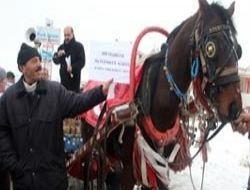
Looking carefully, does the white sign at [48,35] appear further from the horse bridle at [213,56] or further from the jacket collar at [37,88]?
the horse bridle at [213,56]

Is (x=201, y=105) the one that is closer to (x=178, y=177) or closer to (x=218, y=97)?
(x=218, y=97)

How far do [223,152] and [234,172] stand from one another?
86 cm

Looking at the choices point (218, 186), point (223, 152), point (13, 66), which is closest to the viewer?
point (218, 186)

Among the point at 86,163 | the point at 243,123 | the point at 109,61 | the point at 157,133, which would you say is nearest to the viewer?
the point at 243,123

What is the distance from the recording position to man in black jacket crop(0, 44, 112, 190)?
3.18 m

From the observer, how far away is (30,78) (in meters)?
3.28

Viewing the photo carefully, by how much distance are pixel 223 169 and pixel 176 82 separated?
4.09 metres

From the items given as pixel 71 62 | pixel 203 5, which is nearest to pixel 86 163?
pixel 203 5

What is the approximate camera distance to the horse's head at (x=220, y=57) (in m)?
2.83

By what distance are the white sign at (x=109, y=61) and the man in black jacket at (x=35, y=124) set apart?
0.28 metres

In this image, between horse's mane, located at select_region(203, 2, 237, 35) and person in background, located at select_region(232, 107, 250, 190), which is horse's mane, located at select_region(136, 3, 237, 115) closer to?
horse's mane, located at select_region(203, 2, 237, 35)

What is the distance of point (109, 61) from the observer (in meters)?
3.51

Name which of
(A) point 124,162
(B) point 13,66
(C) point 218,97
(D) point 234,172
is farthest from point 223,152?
(B) point 13,66

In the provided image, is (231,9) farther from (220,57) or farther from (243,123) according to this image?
(243,123)
